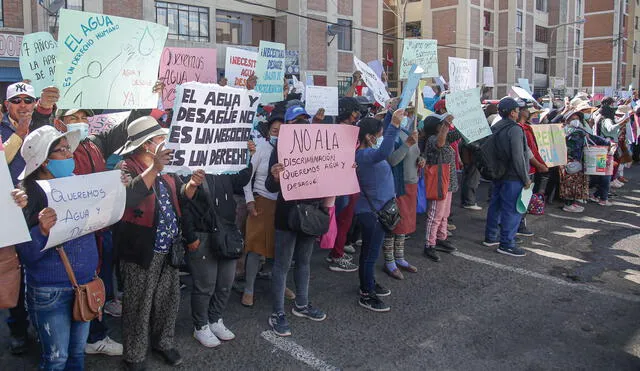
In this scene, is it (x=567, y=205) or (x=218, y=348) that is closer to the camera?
(x=218, y=348)

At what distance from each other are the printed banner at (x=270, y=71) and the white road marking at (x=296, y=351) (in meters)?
3.60

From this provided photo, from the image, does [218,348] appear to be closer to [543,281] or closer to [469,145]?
[543,281]

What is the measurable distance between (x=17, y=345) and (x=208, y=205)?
6.02ft

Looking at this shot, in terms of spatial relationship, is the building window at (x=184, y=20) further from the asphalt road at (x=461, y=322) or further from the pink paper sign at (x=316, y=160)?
the pink paper sign at (x=316, y=160)

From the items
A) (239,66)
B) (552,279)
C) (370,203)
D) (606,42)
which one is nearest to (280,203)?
(370,203)

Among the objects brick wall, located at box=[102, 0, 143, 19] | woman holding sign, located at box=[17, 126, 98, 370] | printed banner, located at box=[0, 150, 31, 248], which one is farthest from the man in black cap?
brick wall, located at box=[102, 0, 143, 19]

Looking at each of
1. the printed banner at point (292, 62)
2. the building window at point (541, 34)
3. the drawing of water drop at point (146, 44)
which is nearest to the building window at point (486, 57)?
the building window at point (541, 34)

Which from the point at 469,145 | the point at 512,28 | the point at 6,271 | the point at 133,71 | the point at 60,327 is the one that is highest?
the point at 512,28

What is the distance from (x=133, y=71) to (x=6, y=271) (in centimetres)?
200

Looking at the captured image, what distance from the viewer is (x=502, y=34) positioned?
48.9m

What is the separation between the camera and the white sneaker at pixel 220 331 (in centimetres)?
434

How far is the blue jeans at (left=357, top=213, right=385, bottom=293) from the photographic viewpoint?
509 centimetres

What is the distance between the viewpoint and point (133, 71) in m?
4.34

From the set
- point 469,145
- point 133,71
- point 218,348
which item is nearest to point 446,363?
point 218,348
